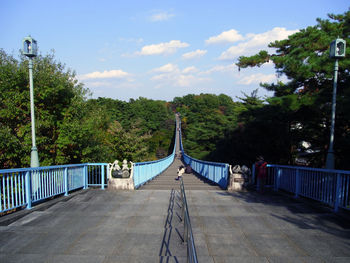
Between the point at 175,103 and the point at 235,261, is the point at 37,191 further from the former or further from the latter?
the point at 175,103

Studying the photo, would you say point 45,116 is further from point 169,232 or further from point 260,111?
point 260,111

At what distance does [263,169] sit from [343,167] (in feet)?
16.7

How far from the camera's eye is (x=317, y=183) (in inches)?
283

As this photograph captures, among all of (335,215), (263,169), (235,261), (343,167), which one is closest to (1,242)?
(235,261)

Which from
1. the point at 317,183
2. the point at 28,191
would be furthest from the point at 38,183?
the point at 317,183

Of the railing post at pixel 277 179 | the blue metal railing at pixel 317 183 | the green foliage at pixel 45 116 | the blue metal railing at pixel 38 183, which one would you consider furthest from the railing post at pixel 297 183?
the green foliage at pixel 45 116

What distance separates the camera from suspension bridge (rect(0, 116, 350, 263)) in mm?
4035

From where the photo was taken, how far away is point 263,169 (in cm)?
909

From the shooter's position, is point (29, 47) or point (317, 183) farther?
point (29, 47)

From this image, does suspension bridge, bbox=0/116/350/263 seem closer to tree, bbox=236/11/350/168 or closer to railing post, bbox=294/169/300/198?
railing post, bbox=294/169/300/198

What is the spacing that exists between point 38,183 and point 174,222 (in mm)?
3889

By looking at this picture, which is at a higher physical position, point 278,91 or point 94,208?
point 278,91

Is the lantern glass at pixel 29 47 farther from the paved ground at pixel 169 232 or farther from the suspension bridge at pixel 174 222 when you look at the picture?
the paved ground at pixel 169 232

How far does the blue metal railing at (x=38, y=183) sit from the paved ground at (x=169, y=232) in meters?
0.35
